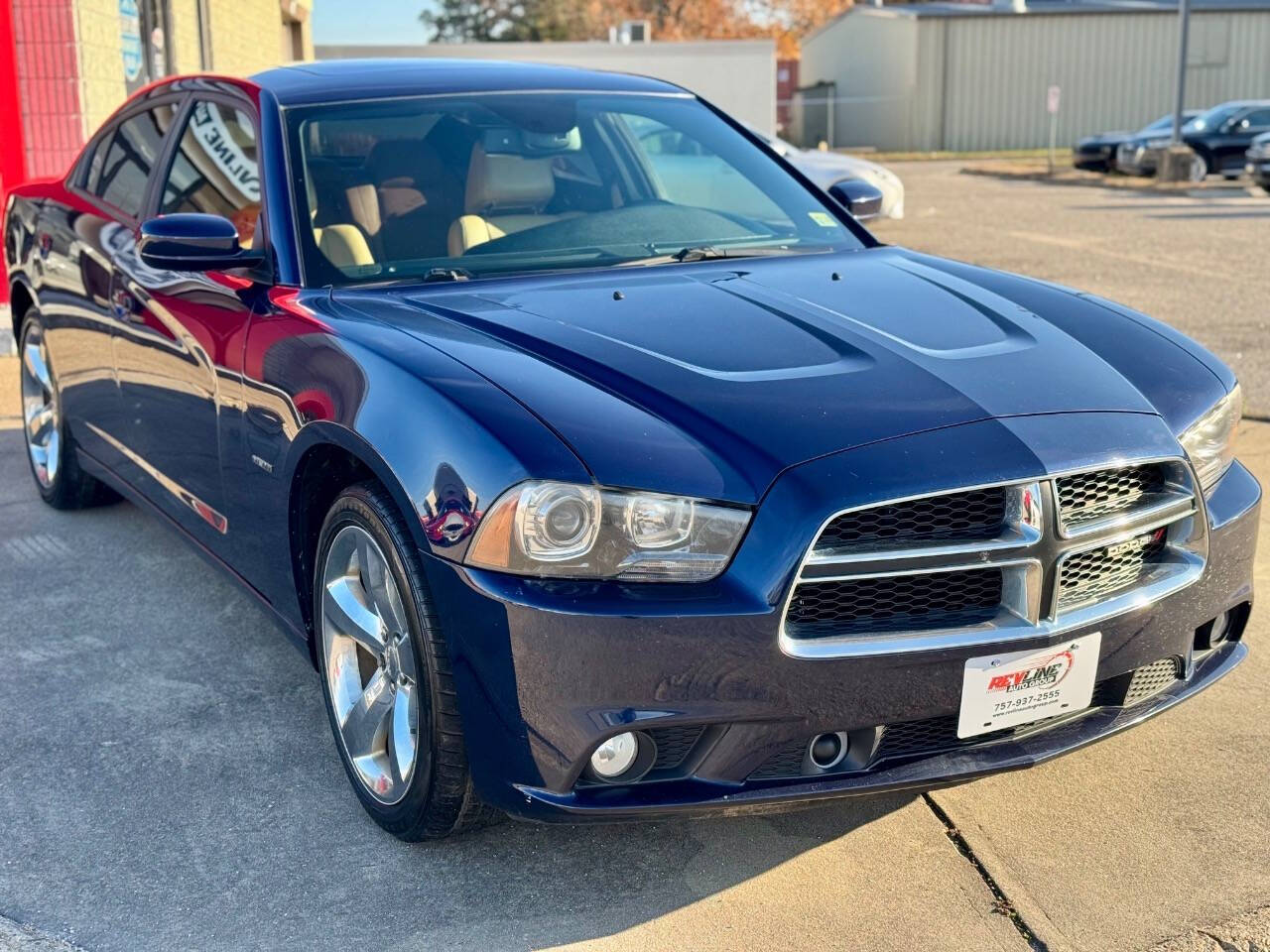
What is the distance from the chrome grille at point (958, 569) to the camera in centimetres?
261

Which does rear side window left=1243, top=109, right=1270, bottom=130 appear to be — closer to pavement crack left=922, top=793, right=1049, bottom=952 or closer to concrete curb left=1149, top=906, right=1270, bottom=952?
pavement crack left=922, top=793, right=1049, bottom=952

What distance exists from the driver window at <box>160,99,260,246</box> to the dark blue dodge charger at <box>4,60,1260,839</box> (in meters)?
0.03

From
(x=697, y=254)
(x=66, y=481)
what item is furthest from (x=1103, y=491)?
(x=66, y=481)

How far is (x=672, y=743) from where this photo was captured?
264cm

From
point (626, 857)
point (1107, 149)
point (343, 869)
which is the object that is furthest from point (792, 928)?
point (1107, 149)

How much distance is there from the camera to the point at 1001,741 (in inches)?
111

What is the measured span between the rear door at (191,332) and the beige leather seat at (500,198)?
55cm

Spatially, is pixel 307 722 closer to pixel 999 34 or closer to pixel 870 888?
pixel 870 888

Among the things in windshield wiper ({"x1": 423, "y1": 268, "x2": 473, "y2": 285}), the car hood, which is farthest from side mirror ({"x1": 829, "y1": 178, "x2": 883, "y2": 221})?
windshield wiper ({"x1": 423, "y1": 268, "x2": 473, "y2": 285})

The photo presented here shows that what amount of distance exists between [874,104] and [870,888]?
46000 mm

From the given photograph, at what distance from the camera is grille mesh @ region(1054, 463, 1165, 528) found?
9.08 feet

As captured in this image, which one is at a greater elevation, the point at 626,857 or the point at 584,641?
the point at 584,641

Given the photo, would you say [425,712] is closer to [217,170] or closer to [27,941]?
[27,941]

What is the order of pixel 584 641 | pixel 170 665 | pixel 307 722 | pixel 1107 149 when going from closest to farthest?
pixel 584 641, pixel 307 722, pixel 170 665, pixel 1107 149
